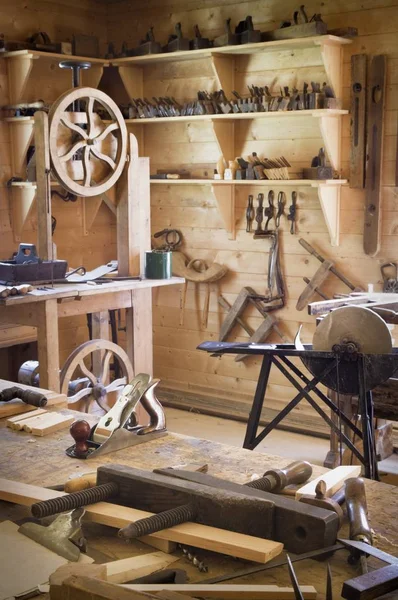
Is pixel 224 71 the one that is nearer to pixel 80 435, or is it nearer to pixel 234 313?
pixel 234 313

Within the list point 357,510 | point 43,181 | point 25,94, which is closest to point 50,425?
point 357,510

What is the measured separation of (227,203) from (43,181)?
1.77 meters

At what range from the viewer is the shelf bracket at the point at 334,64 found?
15.5 feet

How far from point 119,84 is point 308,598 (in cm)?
504

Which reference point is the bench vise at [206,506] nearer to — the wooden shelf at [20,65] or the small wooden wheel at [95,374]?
the small wooden wheel at [95,374]

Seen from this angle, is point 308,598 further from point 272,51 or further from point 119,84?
point 119,84

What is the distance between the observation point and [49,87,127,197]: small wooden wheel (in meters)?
3.97

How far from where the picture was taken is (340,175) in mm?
4941

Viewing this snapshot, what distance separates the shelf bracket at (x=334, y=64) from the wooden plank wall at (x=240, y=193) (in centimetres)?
5

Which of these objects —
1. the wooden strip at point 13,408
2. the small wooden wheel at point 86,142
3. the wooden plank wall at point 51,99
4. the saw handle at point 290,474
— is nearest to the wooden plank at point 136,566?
the saw handle at point 290,474

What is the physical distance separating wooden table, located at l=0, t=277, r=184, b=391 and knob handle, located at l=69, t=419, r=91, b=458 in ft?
5.27

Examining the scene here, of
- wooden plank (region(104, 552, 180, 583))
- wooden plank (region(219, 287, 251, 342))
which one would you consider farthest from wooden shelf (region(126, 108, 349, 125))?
wooden plank (region(104, 552, 180, 583))

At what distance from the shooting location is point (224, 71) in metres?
5.30

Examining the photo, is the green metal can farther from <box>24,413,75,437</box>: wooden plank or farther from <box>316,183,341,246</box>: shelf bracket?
<box>24,413,75,437</box>: wooden plank
